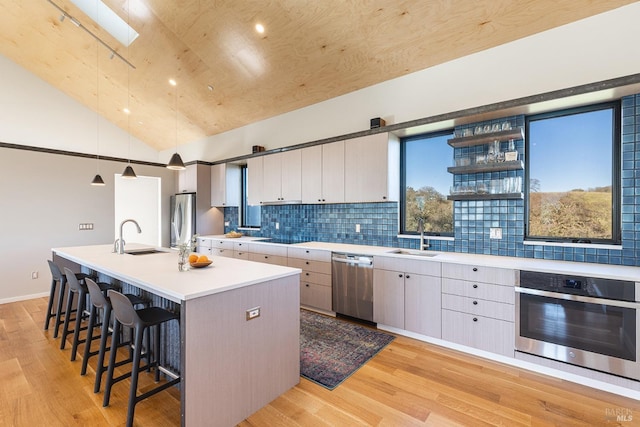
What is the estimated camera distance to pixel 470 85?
3117mm

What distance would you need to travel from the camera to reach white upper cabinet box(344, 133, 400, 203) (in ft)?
11.3

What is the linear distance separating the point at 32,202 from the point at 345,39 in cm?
552

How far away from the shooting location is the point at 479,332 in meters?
2.60

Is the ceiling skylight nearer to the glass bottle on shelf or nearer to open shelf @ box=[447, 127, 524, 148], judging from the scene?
open shelf @ box=[447, 127, 524, 148]

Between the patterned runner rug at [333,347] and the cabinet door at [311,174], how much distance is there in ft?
5.32

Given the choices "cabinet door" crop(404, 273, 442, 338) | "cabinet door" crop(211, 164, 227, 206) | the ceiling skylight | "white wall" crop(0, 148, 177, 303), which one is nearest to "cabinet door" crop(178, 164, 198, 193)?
"cabinet door" crop(211, 164, 227, 206)

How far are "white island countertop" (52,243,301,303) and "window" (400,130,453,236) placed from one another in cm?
198

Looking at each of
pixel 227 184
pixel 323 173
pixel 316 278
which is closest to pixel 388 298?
pixel 316 278

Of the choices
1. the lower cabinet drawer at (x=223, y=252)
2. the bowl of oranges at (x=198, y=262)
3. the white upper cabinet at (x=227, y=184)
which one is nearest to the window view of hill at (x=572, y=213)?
the bowl of oranges at (x=198, y=262)

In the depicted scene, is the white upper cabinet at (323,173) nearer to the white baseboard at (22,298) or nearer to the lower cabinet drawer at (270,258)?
the lower cabinet drawer at (270,258)

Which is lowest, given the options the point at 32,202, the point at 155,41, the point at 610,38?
the point at 32,202

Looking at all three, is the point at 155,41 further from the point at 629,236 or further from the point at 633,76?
the point at 629,236

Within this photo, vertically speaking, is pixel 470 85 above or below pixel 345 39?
below

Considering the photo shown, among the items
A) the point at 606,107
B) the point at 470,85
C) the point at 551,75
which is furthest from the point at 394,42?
the point at 606,107
